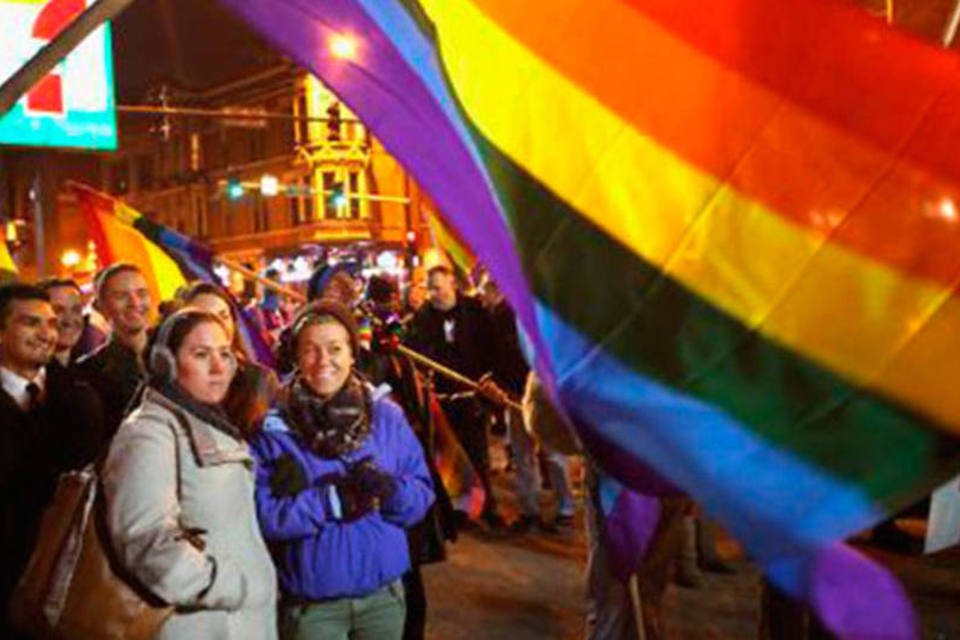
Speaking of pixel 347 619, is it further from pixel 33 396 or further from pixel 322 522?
pixel 33 396

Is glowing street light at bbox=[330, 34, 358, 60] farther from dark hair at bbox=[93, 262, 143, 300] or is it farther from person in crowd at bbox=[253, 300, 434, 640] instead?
dark hair at bbox=[93, 262, 143, 300]

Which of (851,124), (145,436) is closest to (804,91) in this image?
(851,124)

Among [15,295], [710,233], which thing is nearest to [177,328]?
[15,295]

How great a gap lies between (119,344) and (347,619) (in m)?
2.02

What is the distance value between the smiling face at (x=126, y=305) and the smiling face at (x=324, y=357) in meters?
1.52

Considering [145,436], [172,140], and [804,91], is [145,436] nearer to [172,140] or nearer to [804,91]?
[804,91]

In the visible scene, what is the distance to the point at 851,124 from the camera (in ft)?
8.00

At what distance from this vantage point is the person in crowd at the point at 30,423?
4.33m

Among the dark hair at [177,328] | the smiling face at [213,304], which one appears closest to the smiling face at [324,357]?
the dark hair at [177,328]

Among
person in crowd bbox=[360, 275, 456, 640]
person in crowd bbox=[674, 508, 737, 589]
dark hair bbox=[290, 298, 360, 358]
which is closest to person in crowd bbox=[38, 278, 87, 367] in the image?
person in crowd bbox=[360, 275, 456, 640]

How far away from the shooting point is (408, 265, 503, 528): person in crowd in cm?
935

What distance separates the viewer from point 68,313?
6297mm

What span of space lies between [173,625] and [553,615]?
370 cm

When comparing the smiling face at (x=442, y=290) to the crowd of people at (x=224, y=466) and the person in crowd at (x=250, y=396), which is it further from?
the person in crowd at (x=250, y=396)
